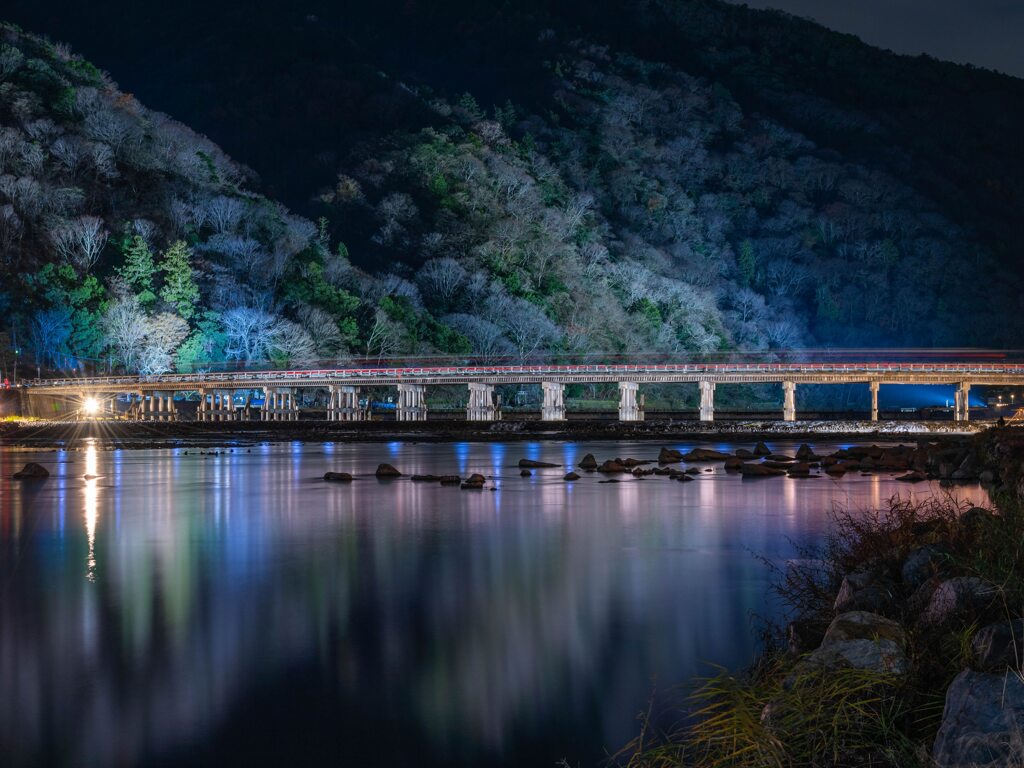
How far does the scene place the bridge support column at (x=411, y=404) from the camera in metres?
77.3

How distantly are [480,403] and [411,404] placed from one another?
549cm

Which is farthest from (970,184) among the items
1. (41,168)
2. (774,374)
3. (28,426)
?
(28,426)

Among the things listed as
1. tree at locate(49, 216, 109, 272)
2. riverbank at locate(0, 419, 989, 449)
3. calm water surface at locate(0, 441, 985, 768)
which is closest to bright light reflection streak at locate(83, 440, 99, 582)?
calm water surface at locate(0, 441, 985, 768)

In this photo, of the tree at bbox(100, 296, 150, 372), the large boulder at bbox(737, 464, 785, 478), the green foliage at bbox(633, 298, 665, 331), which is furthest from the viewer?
the green foliage at bbox(633, 298, 665, 331)

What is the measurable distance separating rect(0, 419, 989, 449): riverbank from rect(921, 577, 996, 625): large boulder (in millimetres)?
52718

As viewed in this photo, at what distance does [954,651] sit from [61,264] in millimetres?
85352

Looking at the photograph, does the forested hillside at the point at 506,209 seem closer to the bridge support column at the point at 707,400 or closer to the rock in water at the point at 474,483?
the bridge support column at the point at 707,400

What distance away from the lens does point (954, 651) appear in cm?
713

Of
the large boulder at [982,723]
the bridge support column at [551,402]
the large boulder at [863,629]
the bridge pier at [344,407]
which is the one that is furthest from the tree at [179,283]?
the large boulder at [982,723]

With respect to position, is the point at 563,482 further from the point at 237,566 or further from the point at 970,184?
the point at 970,184

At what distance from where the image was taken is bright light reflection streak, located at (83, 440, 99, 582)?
17.0m

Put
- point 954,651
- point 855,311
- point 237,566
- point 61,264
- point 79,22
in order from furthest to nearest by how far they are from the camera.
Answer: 1. point 79,22
2. point 855,311
3. point 61,264
4. point 237,566
5. point 954,651

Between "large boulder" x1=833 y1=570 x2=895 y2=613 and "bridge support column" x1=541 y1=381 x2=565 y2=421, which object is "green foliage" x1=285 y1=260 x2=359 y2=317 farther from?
"large boulder" x1=833 y1=570 x2=895 y2=613

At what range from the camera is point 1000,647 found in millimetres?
6297
